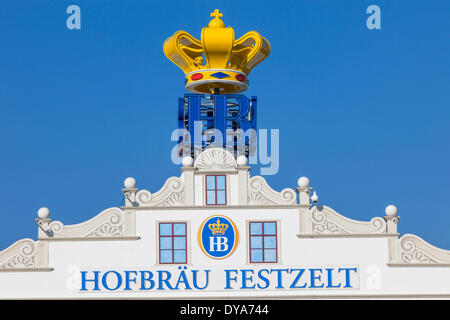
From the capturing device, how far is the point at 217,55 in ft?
159

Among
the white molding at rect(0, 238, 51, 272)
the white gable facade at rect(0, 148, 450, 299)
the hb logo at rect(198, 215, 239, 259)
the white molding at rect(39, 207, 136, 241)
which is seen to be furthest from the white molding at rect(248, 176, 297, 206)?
the white molding at rect(0, 238, 51, 272)

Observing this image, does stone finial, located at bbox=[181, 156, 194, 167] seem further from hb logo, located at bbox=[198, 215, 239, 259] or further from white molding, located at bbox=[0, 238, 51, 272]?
white molding, located at bbox=[0, 238, 51, 272]

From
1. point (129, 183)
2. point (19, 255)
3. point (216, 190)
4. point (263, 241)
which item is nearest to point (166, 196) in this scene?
point (129, 183)

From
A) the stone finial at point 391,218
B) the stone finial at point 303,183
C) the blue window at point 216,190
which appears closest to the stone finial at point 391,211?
the stone finial at point 391,218

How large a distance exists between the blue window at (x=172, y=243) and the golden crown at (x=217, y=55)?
8.95 meters

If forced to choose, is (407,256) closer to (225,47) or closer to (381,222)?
(381,222)

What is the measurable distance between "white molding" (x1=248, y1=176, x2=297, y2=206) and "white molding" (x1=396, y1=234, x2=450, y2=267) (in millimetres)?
5379

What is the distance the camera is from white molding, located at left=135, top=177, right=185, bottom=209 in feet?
143

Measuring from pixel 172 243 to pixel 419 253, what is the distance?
11.3 m

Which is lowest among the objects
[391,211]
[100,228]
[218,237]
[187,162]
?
[218,237]

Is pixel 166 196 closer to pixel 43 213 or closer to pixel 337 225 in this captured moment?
pixel 43 213

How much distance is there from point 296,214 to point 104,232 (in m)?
8.82

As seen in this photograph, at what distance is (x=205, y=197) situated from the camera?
142 feet

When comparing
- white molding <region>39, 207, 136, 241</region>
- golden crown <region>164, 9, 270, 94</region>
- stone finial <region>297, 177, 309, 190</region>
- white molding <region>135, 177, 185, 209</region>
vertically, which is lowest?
white molding <region>39, 207, 136, 241</region>
